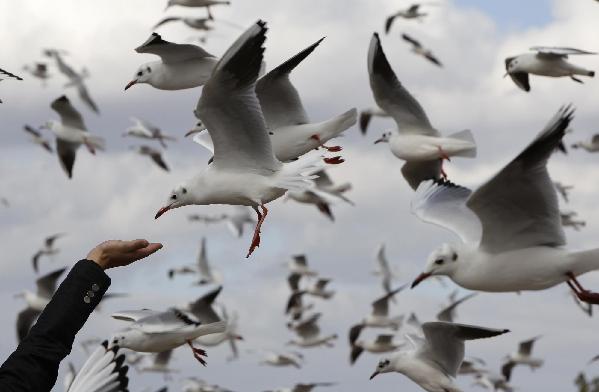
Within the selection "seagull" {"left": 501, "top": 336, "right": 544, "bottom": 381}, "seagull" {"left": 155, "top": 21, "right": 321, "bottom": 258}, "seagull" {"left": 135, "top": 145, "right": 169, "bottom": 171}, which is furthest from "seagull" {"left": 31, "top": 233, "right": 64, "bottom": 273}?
"seagull" {"left": 155, "top": 21, "right": 321, "bottom": 258}

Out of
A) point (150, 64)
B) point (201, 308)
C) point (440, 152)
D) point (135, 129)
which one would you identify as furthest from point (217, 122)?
point (135, 129)

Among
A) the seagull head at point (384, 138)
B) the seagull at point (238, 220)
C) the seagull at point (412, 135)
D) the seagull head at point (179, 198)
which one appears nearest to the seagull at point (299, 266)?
the seagull at point (238, 220)

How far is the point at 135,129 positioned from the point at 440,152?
11.6 metres

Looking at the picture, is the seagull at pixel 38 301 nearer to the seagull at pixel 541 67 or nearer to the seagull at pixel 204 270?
the seagull at pixel 204 270

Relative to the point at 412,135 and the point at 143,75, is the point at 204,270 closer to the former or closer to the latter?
the point at 412,135

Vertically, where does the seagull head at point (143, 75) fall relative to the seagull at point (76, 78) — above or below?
below

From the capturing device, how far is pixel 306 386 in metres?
18.5

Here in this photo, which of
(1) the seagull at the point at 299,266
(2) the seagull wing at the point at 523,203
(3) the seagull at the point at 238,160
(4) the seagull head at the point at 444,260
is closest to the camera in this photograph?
(2) the seagull wing at the point at 523,203

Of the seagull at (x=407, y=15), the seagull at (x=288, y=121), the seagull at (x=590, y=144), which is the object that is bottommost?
the seagull at (x=288, y=121)

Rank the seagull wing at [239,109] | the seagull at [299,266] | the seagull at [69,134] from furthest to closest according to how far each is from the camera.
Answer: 1. the seagull at [299,266]
2. the seagull at [69,134]
3. the seagull wing at [239,109]

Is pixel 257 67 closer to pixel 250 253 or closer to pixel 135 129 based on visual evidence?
pixel 250 253

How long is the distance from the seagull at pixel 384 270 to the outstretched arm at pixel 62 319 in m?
22.1

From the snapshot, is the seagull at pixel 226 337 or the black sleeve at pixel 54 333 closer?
the black sleeve at pixel 54 333

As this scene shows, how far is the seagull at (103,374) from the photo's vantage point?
6.88ft
